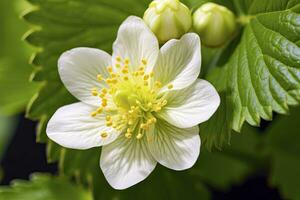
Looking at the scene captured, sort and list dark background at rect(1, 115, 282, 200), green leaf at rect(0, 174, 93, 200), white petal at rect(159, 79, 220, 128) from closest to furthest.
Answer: white petal at rect(159, 79, 220, 128)
green leaf at rect(0, 174, 93, 200)
dark background at rect(1, 115, 282, 200)

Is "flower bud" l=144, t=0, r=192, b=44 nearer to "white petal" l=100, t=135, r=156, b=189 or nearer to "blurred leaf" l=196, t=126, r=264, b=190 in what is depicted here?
"white petal" l=100, t=135, r=156, b=189

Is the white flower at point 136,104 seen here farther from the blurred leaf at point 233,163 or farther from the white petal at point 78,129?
the blurred leaf at point 233,163

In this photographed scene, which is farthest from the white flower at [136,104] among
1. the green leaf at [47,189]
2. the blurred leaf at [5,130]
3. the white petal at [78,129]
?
the blurred leaf at [5,130]

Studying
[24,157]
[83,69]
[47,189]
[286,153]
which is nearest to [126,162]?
[83,69]

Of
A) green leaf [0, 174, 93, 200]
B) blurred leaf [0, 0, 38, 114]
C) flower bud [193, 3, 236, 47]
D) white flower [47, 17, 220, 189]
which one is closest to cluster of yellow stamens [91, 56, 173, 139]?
white flower [47, 17, 220, 189]

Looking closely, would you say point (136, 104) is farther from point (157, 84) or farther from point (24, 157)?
point (24, 157)

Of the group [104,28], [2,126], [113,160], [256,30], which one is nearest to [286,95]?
[256,30]

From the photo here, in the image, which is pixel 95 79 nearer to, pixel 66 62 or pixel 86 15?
pixel 66 62
